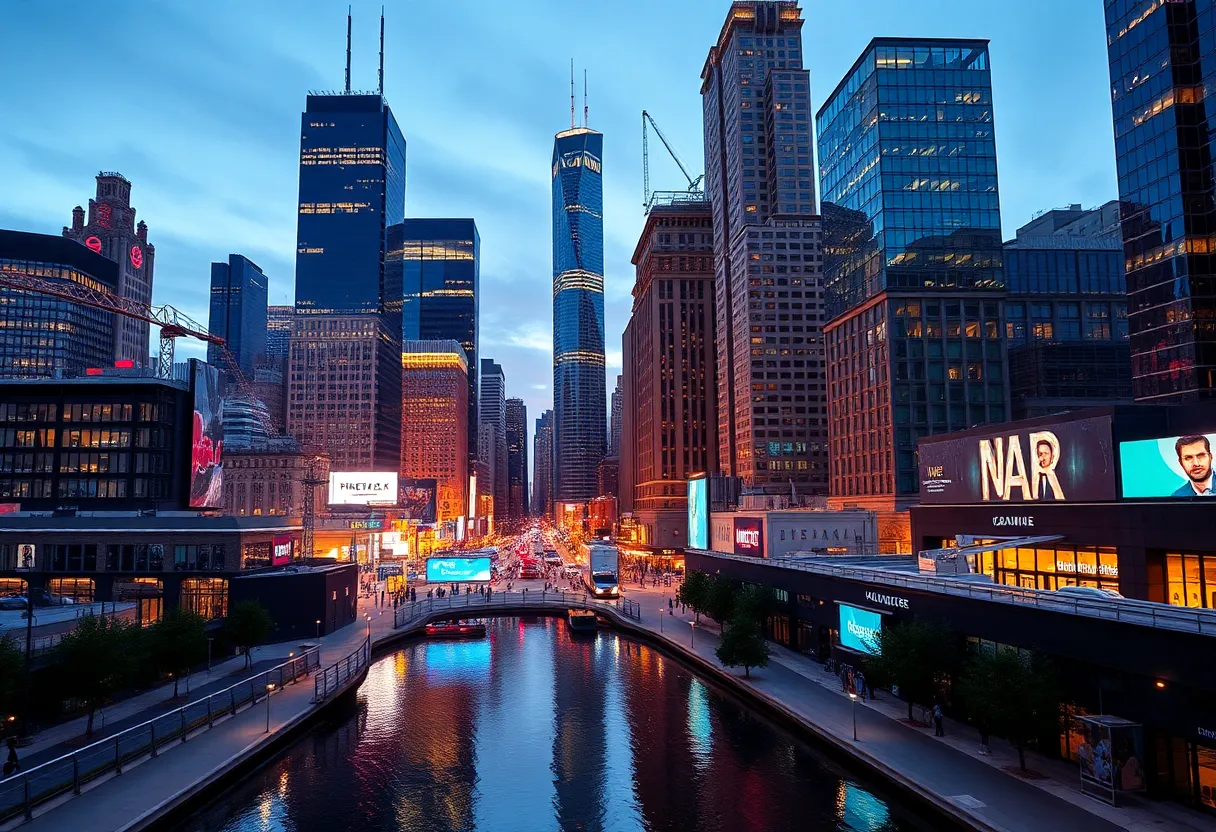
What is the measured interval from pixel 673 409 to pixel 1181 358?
12133cm

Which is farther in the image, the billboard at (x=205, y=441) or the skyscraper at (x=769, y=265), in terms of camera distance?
the skyscraper at (x=769, y=265)

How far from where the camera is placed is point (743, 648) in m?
52.1

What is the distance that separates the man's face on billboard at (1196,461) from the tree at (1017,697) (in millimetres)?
12734

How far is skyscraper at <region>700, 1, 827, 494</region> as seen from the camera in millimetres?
155625

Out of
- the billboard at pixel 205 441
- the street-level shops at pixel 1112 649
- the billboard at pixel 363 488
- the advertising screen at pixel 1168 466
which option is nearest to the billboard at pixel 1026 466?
the advertising screen at pixel 1168 466

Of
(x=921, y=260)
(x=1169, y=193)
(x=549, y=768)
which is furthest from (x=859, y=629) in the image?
(x=1169, y=193)

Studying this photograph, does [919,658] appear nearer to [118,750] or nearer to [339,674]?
[118,750]

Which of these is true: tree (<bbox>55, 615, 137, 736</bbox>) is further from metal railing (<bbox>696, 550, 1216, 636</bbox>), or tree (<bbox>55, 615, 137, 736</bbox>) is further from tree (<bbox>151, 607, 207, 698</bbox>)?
metal railing (<bbox>696, 550, 1216, 636</bbox>)

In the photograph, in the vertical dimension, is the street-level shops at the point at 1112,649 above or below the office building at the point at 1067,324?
below

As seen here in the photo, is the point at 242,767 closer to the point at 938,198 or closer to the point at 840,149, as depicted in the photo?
the point at 938,198

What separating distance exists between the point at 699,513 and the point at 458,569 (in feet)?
117

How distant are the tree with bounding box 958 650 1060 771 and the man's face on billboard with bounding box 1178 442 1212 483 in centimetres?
1273

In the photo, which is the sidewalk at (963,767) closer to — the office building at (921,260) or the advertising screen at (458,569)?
the office building at (921,260)

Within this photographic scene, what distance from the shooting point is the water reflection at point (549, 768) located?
3206 cm
